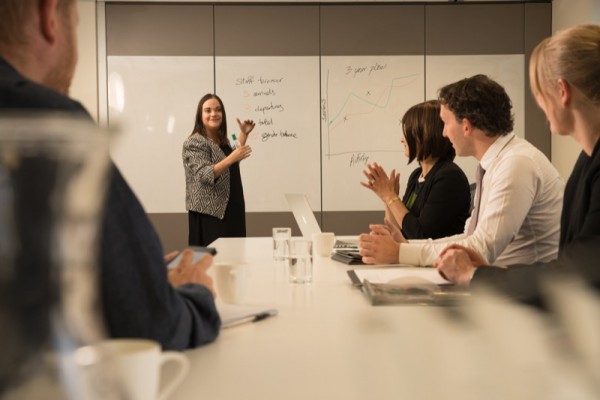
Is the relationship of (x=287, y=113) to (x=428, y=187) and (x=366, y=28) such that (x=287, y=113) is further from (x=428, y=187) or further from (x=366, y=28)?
(x=428, y=187)

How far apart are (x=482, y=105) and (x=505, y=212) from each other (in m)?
0.39

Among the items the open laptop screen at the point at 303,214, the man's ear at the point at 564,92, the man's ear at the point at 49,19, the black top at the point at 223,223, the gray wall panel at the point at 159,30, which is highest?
the gray wall panel at the point at 159,30

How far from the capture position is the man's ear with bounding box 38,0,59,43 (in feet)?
1.63

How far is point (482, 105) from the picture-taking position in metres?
1.78

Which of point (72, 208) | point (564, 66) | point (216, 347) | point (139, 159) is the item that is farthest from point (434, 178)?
point (139, 159)

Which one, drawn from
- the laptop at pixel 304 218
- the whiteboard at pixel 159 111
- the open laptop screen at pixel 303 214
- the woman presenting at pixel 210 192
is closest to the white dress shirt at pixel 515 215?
the laptop at pixel 304 218

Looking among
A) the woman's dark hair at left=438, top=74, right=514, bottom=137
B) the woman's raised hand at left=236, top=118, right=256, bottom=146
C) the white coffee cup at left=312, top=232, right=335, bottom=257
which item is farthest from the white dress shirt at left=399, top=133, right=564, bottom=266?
the woman's raised hand at left=236, top=118, right=256, bottom=146

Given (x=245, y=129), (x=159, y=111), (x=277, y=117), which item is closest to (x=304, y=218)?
(x=245, y=129)

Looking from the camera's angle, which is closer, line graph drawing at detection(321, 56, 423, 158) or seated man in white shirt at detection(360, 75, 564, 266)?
seated man in white shirt at detection(360, 75, 564, 266)

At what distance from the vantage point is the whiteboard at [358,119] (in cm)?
420

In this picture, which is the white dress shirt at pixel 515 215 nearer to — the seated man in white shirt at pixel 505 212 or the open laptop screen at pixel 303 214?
the seated man in white shirt at pixel 505 212

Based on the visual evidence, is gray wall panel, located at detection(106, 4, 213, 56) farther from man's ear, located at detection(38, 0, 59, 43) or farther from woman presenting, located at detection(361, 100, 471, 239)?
man's ear, located at detection(38, 0, 59, 43)

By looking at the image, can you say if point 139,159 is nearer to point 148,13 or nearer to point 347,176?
point 148,13

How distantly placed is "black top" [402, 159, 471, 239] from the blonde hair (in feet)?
3.23
